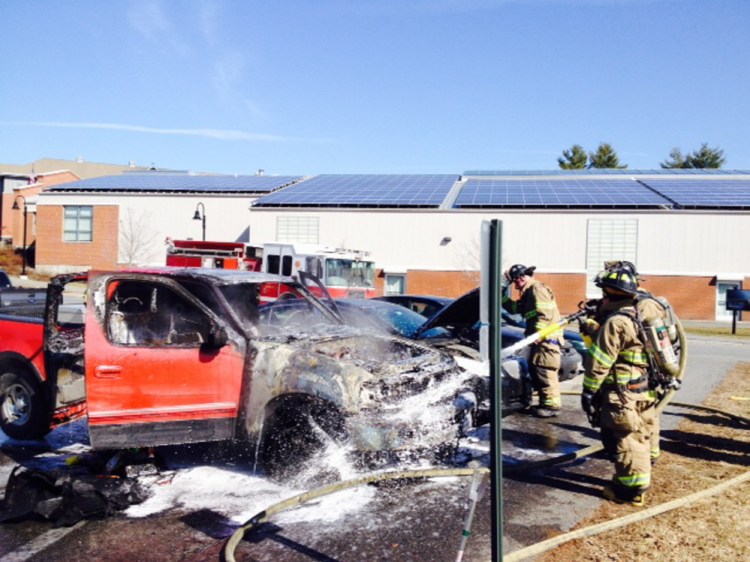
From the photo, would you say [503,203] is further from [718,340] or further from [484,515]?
[484,515]

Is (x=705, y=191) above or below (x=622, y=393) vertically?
above

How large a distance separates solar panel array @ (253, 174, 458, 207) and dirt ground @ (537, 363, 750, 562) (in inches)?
1007

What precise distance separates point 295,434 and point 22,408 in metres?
3.02

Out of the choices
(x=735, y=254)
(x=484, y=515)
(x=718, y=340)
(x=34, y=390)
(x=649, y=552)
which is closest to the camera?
(x=649, y=552)

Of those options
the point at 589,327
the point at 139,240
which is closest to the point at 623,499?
the point at 589,327

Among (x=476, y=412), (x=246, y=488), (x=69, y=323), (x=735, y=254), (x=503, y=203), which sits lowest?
(x=246, y=488)

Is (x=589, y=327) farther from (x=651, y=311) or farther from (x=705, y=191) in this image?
(x=705, y=191)

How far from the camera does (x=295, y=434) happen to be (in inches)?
210

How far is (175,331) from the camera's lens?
6012 millimetres

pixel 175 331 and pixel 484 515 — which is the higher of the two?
pixel 175 331

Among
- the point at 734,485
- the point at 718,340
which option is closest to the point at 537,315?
the point at 734,485

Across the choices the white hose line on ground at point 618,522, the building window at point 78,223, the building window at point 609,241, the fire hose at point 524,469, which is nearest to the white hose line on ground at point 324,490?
the fire hose at point 524,469

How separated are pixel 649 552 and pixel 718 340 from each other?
57.6 ft

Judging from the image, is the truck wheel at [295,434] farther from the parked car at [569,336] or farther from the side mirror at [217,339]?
the parked car at [569,336]
